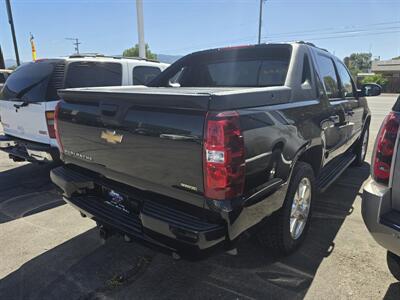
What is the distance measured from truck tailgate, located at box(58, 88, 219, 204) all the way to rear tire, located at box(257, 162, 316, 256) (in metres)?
0.92

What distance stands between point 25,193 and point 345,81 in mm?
5005

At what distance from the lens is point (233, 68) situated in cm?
371

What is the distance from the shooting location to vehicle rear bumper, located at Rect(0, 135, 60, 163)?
4281 millimetres

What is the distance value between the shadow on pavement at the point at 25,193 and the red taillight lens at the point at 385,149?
3845 mm

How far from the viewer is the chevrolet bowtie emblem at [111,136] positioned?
241cm

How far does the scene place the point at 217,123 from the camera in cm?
191

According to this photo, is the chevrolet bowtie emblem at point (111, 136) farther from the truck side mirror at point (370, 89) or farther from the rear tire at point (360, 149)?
the rear tire at point (360, 149)

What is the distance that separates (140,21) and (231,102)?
9719 mm

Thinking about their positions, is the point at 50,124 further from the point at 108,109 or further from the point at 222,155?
the point at 222,155

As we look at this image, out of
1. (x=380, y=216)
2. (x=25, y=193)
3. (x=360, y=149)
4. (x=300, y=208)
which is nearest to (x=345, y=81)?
(x=360, y=149)

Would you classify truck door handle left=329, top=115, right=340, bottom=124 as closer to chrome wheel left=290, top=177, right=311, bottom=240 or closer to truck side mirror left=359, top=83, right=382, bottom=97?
chrome wheel left=290, top=177, right=311, bottom=240

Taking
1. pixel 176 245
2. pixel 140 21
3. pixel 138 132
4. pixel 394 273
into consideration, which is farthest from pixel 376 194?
pixel 140 21

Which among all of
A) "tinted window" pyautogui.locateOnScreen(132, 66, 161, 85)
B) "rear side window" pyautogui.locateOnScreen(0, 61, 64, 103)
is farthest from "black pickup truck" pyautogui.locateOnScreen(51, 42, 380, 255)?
"tinted window" pyautogui.locateOnScreen(132, 66, 161, 85)

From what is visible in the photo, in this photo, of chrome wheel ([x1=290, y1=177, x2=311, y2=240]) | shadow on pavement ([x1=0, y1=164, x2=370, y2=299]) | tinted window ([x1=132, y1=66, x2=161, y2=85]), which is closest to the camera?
shadow on pavement ([x1=0, y1=164, x2=370, y2=299])
